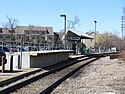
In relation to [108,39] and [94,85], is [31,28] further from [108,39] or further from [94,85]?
[94,85]

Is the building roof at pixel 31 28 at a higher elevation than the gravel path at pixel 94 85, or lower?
higher

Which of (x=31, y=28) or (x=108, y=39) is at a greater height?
(x=31, y=28)

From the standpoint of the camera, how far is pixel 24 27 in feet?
502

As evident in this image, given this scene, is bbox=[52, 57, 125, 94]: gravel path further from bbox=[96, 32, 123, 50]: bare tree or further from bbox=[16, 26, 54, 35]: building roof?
bbox=[96, 32, 123, 50]: bare tree

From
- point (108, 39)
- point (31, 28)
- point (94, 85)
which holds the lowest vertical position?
point (94, 85)

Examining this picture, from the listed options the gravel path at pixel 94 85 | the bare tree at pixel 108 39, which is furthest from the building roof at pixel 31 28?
the gravel path at pixel 94 85

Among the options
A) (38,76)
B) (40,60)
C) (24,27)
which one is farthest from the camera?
(24,27)

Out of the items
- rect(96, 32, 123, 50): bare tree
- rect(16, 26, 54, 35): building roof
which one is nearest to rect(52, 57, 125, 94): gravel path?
rect(16, 26, 54, 35): building roof

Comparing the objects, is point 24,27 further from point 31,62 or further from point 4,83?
point 4,83

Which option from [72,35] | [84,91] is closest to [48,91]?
[84,91]

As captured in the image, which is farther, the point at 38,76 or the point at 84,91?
the point at 38,76

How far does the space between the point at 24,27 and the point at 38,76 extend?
133126 millimetres

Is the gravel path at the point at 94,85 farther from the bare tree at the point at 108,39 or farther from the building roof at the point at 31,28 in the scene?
the bare tree at the point at 108,39

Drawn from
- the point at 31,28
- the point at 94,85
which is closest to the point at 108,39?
the point at 31,28
